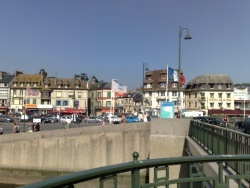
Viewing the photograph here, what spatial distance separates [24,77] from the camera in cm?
10544

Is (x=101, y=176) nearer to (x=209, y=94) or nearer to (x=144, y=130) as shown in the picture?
(x=144, y=130)

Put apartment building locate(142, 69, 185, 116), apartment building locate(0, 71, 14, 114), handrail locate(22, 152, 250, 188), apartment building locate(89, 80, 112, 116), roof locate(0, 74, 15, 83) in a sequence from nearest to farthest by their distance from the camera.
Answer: handrail locate(22, 152, 250, 188) → apartment building locate(142, 69, 185, 116) → apartment building locate(0, 71, 14, 114) → roof locate(0, 74, 15, 83) → apartment building locate(89, 80, 112, 116)

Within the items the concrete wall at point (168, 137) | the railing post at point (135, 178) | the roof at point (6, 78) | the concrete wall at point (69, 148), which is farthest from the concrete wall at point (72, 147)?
the roof at point (6, 78)

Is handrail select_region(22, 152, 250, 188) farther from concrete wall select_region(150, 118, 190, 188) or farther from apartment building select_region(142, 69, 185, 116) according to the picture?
apartment building select_region(142, 69, 185, 116)

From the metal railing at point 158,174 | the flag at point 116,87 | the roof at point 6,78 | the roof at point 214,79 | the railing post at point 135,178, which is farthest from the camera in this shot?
the roof at point 6,78

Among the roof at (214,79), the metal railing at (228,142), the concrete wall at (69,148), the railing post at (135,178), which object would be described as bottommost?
the concrete wall at (69,148)

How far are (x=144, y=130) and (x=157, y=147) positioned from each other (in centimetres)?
480

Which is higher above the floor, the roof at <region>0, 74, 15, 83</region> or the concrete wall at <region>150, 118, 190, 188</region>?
the roof at <region>0, 74, 15, 83</region>

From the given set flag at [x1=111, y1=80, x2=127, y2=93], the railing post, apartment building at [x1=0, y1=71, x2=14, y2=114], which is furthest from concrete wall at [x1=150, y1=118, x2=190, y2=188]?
apartment building at [x1=0, y1=71, x2=14, y2=114]

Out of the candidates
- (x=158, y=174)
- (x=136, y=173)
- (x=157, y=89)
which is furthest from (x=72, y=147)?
(x=157, y=89)

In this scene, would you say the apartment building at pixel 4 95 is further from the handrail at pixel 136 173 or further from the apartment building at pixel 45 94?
the handrail at pixel 136 173

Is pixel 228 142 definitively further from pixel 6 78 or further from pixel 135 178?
pixel 6 78

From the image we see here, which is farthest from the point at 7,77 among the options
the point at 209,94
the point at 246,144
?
the point at 246,144

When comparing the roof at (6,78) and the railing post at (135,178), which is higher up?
the roof at (6,78)
